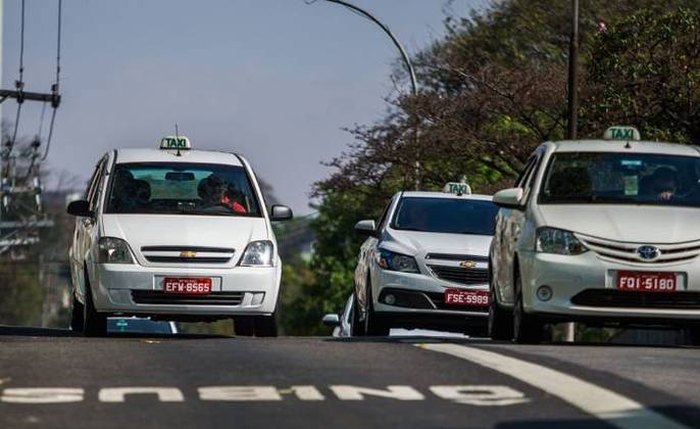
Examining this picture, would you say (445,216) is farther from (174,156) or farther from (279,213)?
(174,156)

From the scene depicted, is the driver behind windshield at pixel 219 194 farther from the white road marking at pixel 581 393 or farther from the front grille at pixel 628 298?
the white road marking at pixel 581 393

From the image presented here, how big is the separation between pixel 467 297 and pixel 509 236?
4.69 meters

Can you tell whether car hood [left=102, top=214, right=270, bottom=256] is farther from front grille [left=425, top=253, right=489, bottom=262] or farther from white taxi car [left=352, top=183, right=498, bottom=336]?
front grille [left=425, top=253, right=489, bottom=262]

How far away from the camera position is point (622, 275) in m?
19.6

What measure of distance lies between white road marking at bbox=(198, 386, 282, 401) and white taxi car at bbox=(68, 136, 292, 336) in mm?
9275

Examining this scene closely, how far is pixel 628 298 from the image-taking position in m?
19.7

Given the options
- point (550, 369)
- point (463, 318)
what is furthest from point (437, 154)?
point (550, 369)

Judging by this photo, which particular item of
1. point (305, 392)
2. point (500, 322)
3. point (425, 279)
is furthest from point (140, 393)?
point (425, 279)

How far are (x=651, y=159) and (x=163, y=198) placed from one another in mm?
5128

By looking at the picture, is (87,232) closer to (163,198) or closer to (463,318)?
(163,198)

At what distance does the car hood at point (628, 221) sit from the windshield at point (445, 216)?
618 centimetres

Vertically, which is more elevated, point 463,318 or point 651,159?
point 651,159

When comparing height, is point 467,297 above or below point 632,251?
below

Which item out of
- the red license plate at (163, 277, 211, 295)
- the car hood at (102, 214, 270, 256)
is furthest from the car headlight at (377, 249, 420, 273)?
the red license plate at (163, 277, 211, 295)
